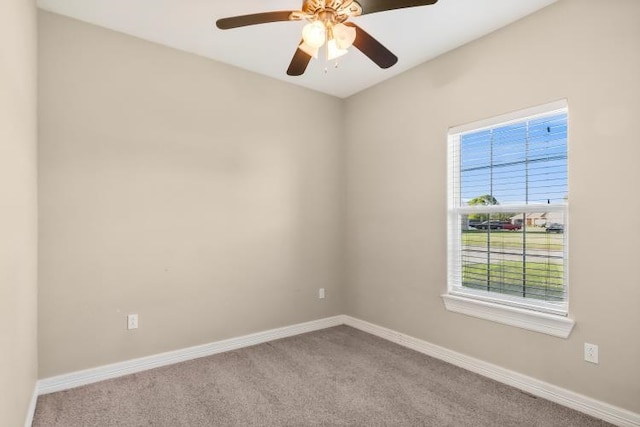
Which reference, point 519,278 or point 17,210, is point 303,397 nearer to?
point 519,278

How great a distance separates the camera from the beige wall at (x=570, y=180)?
6.85 ft

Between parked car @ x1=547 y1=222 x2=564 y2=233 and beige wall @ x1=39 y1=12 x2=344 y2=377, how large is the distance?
220 cm

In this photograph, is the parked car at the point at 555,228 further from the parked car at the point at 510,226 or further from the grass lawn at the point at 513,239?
the parked car at the point at 510,226

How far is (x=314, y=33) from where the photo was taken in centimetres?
172

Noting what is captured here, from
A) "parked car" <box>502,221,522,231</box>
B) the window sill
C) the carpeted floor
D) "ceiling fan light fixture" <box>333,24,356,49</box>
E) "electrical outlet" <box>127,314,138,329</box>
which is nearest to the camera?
"ceiling fan light fixture" <box>333,24,356,49</box>

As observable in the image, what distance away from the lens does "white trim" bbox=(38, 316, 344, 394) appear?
2.50m

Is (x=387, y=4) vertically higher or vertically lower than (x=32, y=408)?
higher

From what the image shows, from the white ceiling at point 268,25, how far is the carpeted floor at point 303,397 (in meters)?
2.69

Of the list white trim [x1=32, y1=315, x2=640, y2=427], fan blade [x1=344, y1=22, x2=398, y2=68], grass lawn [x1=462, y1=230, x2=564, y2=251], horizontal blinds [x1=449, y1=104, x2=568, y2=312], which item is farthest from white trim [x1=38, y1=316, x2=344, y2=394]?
fan blade [x1=344, y1=22, x2=398, y2=68]

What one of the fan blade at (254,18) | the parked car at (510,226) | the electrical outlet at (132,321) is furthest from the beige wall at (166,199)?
the parked car at (510,226)

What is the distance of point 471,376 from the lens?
273cm

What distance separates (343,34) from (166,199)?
2.01 m

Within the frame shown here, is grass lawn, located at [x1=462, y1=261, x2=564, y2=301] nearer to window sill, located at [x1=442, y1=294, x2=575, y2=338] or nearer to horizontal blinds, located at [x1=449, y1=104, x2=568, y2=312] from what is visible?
horizontal blinds, located at [x1=449, y1=104, x2=568, y2=312]

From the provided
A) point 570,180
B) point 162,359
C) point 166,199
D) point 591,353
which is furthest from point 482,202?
point 162,359
